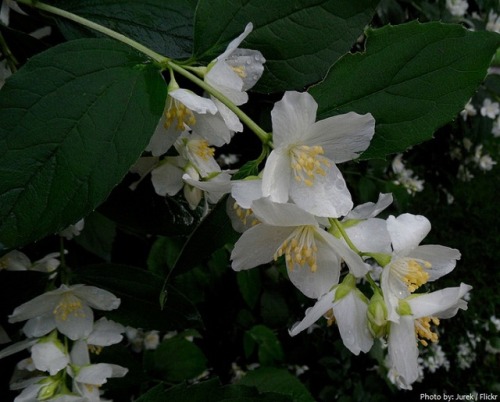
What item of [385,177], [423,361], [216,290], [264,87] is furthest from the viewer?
[423,361]

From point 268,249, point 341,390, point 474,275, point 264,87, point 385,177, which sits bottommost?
point 474,275

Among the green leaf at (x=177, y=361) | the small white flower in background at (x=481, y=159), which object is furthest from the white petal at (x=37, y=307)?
the small white flower in background at (x=481, y=159)

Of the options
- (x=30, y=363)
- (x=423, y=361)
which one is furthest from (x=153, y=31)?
(x=423, y=361)

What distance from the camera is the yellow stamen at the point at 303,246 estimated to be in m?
0.61

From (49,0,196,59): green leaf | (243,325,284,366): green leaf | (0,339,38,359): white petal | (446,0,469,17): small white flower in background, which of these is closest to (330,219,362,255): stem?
(49,0,196,59): green leaf

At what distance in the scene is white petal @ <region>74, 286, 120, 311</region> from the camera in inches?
38.4

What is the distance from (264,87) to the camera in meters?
0.75

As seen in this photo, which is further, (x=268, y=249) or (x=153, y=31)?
(x=153, y=31)

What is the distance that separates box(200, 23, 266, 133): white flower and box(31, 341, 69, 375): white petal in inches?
19.5

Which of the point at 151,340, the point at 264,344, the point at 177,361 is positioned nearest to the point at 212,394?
the point at 177,361

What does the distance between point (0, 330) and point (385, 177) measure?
2.00 m

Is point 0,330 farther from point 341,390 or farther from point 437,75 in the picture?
point 341,390

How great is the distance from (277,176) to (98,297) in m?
0.51

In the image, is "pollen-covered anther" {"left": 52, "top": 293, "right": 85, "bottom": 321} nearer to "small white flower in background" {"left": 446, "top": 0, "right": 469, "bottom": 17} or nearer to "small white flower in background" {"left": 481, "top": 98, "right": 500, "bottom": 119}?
"small white flower in background" {"left": 446, "top": 0, "right": 469, "bottom": 17}
